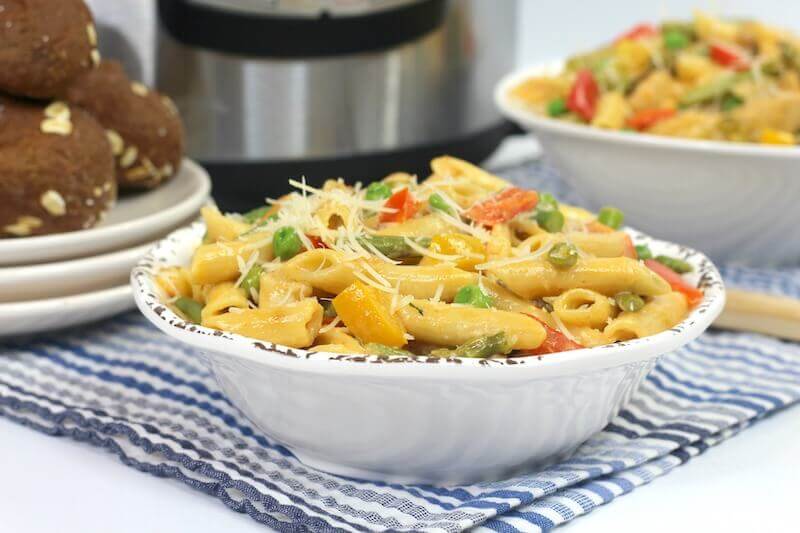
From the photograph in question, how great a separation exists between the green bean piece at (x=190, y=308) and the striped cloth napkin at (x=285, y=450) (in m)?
0.12

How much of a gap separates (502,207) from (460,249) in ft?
0.33

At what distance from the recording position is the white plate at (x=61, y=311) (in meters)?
1.35

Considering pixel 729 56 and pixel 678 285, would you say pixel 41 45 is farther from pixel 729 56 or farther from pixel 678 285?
pixel 729 56

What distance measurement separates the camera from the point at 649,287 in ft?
3.74

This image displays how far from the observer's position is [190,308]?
118 cm

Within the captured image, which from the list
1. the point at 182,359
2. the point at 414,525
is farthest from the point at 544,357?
the point at 182,359

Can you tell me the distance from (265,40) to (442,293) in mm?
871

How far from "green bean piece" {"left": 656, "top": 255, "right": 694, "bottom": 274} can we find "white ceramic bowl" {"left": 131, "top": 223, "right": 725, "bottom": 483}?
17cm

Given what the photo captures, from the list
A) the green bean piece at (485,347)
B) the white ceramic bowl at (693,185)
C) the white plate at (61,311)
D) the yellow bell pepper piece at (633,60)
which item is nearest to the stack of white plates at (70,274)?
the white plate at (61,311)

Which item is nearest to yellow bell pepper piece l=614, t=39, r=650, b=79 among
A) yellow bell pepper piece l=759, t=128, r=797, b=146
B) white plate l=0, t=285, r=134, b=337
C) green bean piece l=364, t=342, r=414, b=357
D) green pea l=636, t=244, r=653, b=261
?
yellow bell pepper piece l=759, t=128, r=797, b=146

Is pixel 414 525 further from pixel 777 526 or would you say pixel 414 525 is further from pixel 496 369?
pixel 777 526

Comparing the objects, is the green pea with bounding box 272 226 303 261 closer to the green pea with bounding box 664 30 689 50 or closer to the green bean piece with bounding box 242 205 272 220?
the green bean piece with bounding box 242 205 272 220

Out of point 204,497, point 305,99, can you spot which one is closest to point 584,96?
point 305,99

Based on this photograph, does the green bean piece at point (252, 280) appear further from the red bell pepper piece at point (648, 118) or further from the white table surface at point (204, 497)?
the red bell pepper piece at point (648, 118)
